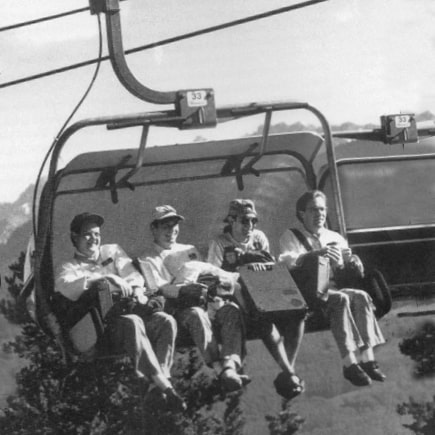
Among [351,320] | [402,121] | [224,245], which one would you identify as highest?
[402,121]

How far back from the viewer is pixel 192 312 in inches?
193

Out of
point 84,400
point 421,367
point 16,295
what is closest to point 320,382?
point 421,367

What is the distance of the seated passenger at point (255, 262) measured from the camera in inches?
199

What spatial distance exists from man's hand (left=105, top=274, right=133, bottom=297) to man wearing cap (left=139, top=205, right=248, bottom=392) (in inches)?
5.8

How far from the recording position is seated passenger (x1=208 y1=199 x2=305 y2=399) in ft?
16.6

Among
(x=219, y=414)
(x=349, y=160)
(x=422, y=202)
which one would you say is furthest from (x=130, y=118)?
(x=219, y=414)

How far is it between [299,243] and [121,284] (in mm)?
886

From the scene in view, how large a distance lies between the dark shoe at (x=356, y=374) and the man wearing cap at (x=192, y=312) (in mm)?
577

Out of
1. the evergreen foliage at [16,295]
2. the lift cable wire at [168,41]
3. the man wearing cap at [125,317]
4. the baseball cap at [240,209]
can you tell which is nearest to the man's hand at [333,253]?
the baseball cap at [240,209]

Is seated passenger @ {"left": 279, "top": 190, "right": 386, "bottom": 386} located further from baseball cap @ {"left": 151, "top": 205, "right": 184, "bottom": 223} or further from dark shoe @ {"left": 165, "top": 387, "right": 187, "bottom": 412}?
dark shoe @ {"left": 165, "top": 387, "right": 187, "bottom": 412}

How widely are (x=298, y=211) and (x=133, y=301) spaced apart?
936mm

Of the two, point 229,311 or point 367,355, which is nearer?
point 229,311

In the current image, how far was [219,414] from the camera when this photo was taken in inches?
405

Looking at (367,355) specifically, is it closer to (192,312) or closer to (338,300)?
(338,300)
